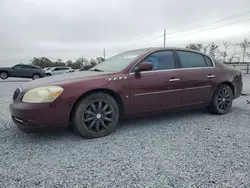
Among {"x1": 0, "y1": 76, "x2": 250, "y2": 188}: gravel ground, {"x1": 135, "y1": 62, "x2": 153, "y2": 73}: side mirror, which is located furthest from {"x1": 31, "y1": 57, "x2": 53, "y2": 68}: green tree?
{"x1": 135, "y1": 62, "x2": 153, "y2": 73}: side mirror

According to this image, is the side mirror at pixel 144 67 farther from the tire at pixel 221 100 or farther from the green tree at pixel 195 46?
the green tree at pixel 195 46

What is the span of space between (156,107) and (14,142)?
2223 millimetres

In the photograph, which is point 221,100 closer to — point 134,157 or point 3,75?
point 134,157

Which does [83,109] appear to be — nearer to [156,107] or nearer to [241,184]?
[156,107]

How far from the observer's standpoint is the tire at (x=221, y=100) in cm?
384

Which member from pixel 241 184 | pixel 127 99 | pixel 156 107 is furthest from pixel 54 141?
pixel 241 184

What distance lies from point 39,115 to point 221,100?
350cm

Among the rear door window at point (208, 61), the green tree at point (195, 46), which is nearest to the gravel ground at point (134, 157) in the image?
the rear door window at point (208, 61)

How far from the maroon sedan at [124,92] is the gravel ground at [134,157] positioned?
0.29m

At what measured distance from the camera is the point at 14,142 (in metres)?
2.59

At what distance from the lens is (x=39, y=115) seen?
239 cm

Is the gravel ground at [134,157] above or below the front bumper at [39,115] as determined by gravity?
below

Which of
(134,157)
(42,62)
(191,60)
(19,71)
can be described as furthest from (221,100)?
(42,62)

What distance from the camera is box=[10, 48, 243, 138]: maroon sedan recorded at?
2.46 metres
